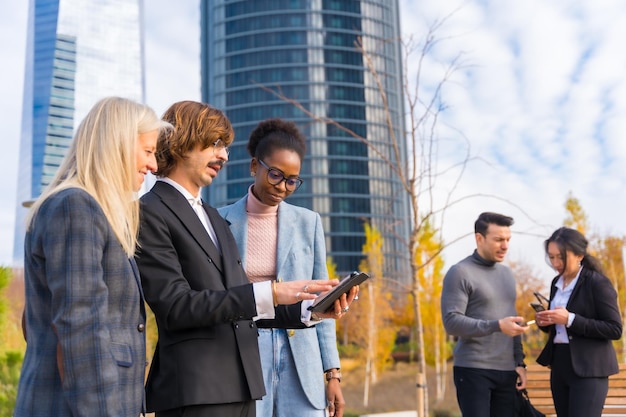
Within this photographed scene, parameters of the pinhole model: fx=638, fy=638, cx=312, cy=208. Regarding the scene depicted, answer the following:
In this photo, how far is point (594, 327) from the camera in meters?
4.16

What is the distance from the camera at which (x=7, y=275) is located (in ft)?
23.3

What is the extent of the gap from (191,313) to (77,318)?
0.36 metres

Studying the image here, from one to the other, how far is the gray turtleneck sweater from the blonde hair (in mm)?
2783

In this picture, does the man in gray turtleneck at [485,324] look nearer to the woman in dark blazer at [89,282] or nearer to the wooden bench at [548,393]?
the wooden bench at [548,393]

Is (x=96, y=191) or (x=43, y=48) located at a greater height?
(x=43, y=48)

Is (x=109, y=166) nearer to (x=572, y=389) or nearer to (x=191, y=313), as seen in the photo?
(x=191, y=313)

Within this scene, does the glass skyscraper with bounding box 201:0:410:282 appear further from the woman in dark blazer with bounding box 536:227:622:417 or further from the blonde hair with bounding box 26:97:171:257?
the blonde hair with bounding box 26:97:171:257

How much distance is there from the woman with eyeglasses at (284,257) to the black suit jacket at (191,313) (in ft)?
2.32

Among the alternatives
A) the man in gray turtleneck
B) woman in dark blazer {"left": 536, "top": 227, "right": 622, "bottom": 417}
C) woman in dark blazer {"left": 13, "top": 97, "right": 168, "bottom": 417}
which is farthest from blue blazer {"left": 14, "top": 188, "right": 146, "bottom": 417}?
woman in dark blazer {"left": 536, "top": 227, "right": 622, "bottom": 417}

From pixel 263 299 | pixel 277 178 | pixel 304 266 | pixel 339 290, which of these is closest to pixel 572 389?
pixel 304 266

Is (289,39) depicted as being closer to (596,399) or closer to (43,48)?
(43,48)

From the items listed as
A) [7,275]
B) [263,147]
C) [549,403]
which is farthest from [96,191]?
[7,275]

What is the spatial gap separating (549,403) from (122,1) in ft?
→ 347

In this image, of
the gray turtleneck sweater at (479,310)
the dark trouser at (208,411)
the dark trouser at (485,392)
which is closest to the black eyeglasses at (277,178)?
the dark trouser at (208,411)
